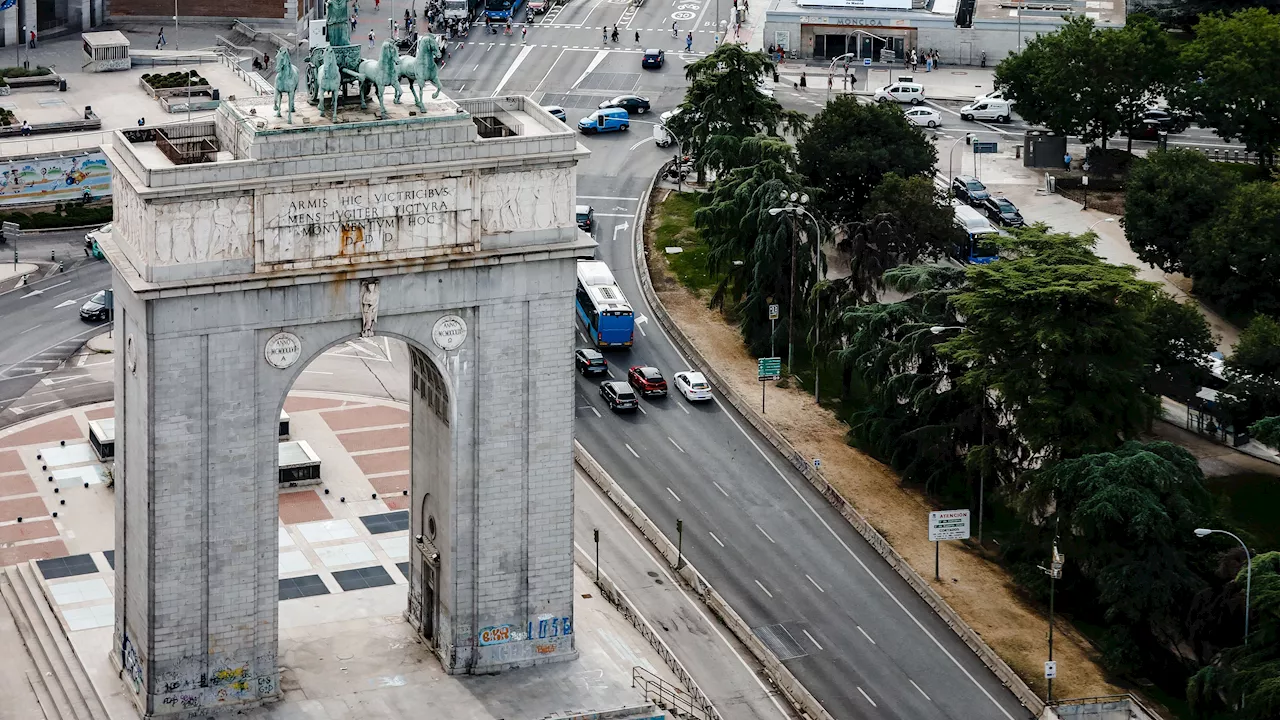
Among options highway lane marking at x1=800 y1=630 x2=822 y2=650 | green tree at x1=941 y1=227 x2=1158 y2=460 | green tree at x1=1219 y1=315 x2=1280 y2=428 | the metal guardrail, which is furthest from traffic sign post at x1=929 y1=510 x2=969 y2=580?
green tree at x1=1219 y1=315 x2=1280 y2=428

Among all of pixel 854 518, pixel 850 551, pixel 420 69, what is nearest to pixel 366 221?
pixel 420 69

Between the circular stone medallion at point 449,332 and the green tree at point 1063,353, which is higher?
the circular stone medallion at point 449,332

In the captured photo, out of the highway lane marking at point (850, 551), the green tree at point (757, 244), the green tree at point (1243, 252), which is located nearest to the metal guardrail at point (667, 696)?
the highway lane marking at point (850, 551)

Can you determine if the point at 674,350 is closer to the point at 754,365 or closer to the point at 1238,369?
the point at 754,365

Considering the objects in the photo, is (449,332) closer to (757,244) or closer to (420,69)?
(420,69)

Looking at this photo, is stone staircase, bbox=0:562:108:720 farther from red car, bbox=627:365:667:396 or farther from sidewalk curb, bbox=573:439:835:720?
red car, bbox=627:365:667:396

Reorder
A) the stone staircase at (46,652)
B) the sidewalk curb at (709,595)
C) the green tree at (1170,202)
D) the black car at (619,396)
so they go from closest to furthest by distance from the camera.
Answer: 1. the stone staircase at (46,652)
2. the sidewalk curb at (709,595)
3. the black car at (619,396)
4. the green tree at (1170,202)

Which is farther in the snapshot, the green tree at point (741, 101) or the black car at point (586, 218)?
the black car at point (586, 218)

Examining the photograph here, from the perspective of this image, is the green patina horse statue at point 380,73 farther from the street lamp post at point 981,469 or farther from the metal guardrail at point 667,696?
the street lamp post at point 981,469
